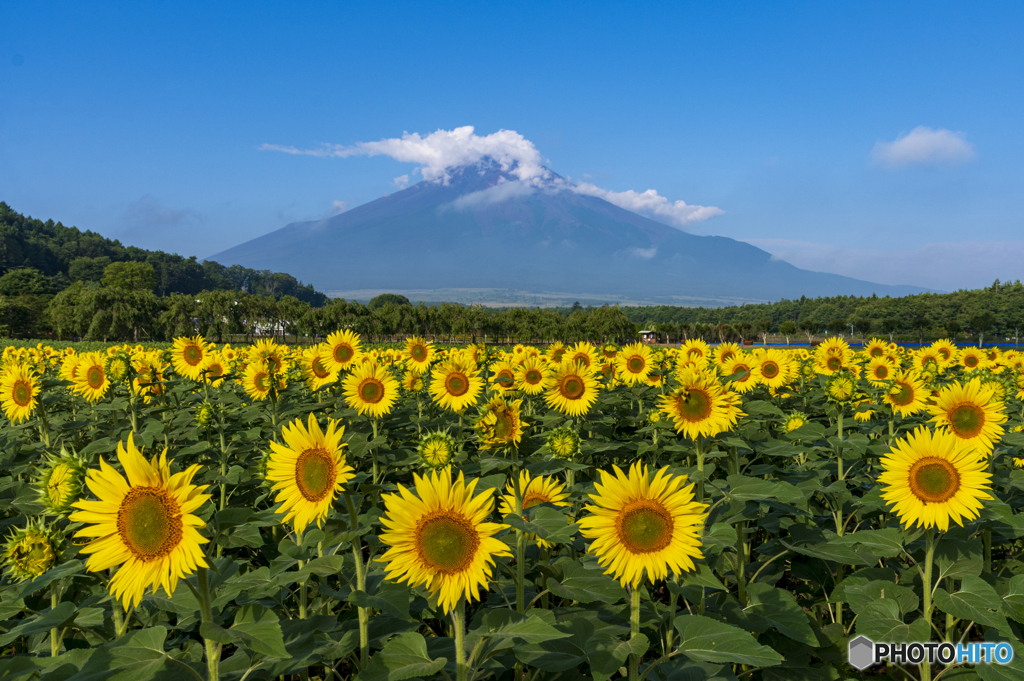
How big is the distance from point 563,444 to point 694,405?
0.90 m

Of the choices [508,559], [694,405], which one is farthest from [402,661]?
[694,405]

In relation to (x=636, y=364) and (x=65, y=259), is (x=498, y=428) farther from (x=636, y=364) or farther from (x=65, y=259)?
(x=65, y=259)

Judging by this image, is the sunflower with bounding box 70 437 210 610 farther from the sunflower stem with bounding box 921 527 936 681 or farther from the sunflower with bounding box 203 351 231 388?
the sunflower with bounding box 203 351 231 388

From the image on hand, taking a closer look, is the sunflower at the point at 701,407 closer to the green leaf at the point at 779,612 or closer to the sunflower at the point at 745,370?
the green leaf at the point at 779,612

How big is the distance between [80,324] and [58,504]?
203ft

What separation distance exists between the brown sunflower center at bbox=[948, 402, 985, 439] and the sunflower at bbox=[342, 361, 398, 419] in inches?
191

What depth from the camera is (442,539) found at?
6.52 ft

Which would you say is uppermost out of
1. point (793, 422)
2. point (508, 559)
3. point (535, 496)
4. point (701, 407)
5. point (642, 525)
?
point (701, 407)

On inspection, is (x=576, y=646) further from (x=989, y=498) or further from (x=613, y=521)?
(x=989, y=498)

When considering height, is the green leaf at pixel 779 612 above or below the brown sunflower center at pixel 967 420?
below

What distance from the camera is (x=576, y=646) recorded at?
2150 mm

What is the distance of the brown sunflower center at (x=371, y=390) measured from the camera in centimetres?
539

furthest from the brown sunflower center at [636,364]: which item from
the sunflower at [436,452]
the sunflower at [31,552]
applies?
the sunflower at [31,552]

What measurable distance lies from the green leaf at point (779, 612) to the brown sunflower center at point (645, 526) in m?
1.03
